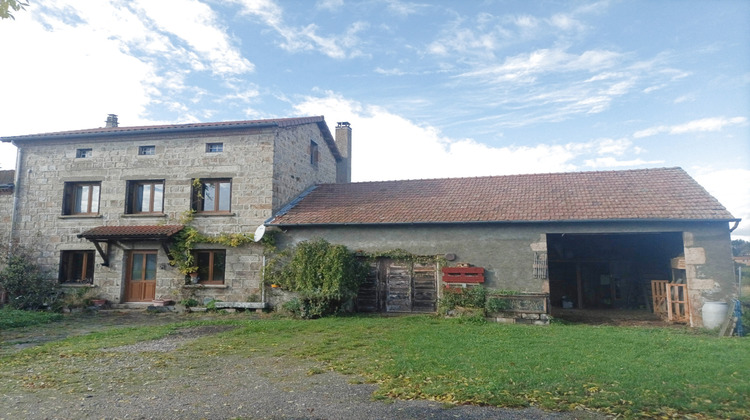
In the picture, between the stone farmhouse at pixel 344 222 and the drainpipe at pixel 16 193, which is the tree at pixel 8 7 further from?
the drainpipe at pixel 16 193

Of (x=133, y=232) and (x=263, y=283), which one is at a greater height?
(x=133, y=232)

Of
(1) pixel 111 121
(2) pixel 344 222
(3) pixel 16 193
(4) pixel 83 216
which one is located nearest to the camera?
(2) pixel 344 222

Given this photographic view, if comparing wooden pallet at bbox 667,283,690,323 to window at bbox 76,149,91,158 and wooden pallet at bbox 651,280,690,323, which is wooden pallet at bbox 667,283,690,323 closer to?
wooden pallet at bbox 651,280,690,323

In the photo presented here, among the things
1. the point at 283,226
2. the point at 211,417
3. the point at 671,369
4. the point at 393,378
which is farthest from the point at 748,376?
the point at 283,226

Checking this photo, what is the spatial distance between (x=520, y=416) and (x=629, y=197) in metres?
10.8

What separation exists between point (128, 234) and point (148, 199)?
205 cm

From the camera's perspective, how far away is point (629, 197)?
44.4 feet

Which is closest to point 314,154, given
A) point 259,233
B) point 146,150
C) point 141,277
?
point 259,233

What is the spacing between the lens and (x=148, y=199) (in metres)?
16.4

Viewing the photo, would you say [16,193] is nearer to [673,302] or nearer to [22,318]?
[22,318]

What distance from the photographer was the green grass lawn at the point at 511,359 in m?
5.41

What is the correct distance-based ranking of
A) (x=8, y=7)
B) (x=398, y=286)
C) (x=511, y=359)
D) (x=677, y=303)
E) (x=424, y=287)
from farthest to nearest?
(x=398, y=286) → (x=424, y=287) → (x=677, y=303) → (x=511, y=359) → (x=8, y=7)

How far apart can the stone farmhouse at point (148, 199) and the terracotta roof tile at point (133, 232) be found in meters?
0.03

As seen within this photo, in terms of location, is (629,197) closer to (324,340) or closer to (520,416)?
(324,340)
